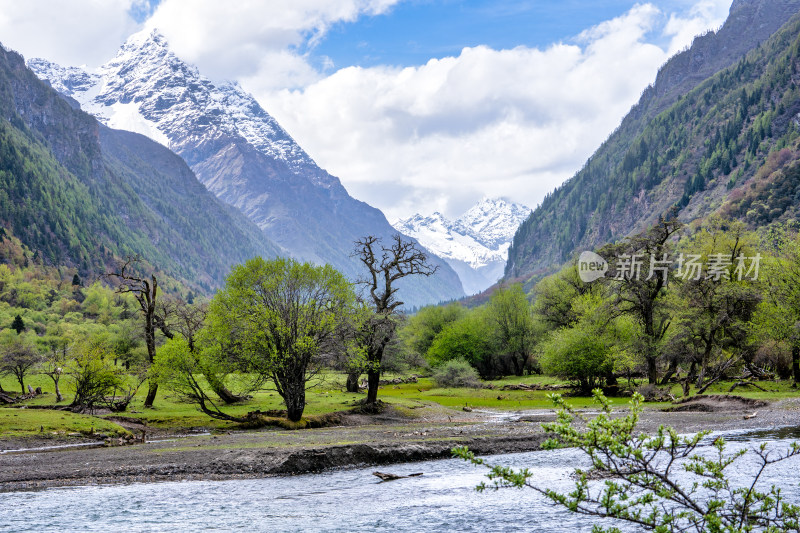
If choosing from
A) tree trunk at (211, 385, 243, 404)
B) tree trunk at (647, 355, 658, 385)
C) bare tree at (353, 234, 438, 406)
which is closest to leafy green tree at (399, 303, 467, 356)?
tree trunk at (647, 355, 658, 385)

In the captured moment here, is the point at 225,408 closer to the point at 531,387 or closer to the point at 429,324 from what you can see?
the point at 531,387

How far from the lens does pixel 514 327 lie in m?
109

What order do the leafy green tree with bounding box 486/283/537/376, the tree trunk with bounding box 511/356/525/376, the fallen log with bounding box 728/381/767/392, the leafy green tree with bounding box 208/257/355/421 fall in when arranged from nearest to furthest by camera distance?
the leafy green tree with bounding box 208/257/355/421 → the fallen log with bounding box 728/381/767/392 → the leafy green tree with bounding box 486/283/537/376 → the tree trunk with bounding box 511/356/525/376

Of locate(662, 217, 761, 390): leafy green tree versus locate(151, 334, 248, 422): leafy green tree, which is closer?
locate(151, 334, 248, 422): leafy green tree

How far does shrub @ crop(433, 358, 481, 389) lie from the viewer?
96375 millimetres

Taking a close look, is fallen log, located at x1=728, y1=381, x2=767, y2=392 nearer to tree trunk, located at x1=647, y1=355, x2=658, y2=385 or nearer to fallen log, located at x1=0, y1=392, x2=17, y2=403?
tree trunk, located at x1=647, y1=355, x2=658, y2=385

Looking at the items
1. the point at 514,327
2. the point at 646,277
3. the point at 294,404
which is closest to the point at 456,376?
the point at 514,327

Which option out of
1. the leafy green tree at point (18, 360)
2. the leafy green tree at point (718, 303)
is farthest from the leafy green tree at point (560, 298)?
the leafy green tree at point (18, 360)

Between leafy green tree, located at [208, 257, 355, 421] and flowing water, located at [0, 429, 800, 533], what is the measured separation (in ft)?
62.7

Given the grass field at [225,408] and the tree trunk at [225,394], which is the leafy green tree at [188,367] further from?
the tree trunk at [225,394]

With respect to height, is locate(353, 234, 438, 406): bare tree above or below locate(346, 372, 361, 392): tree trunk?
above

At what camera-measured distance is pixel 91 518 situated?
21.0 m

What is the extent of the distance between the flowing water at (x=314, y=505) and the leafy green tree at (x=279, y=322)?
19109 mm

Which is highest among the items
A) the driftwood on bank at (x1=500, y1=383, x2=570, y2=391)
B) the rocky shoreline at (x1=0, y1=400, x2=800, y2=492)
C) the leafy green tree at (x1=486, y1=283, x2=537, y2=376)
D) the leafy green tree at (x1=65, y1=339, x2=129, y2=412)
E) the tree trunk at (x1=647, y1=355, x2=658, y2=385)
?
the leafy green tree at (x1=486, y1=283, x2=537, y2=376)
